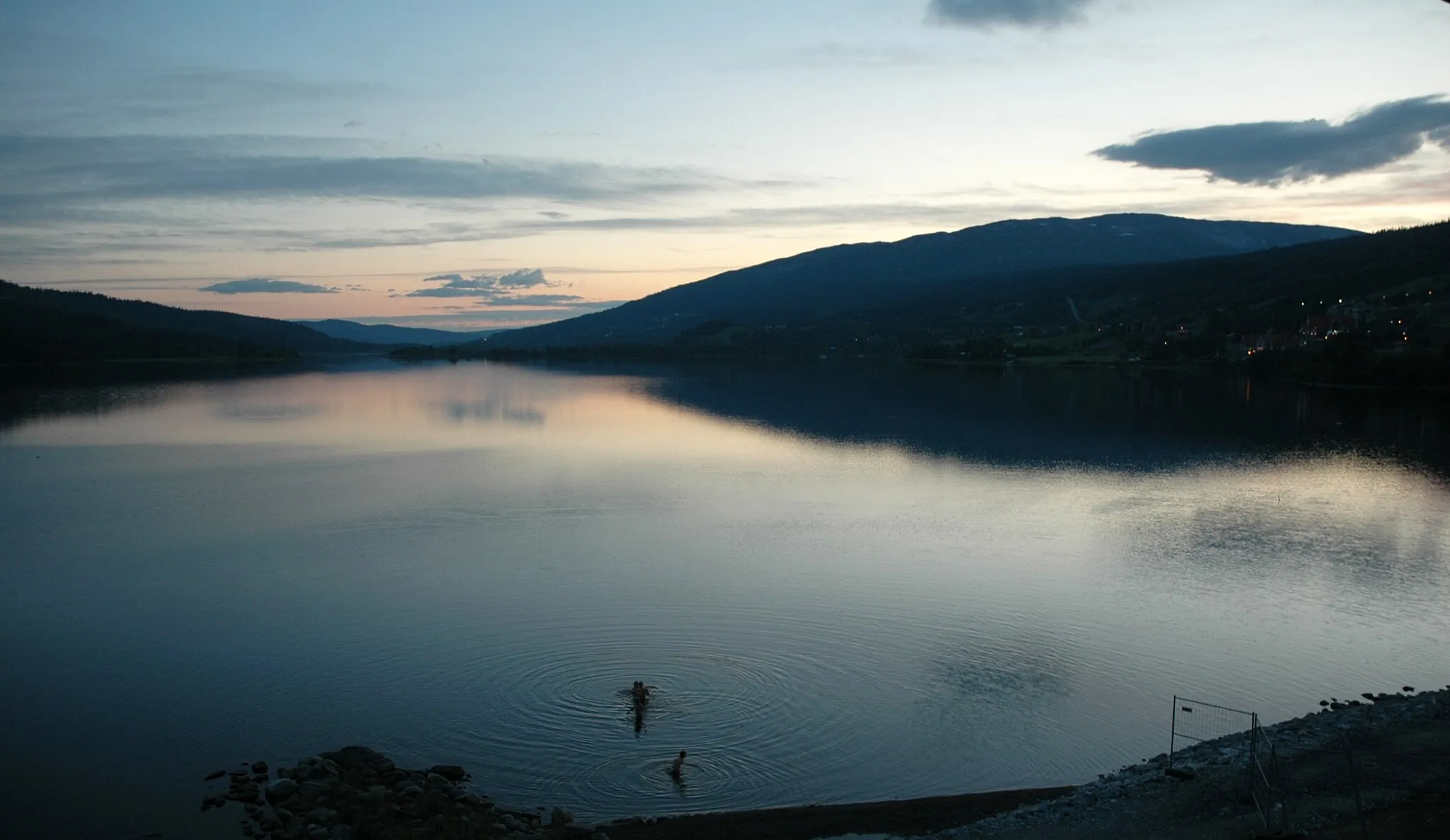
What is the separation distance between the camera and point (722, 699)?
1119cm

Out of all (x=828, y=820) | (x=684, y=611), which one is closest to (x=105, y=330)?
(x=684, y=611)

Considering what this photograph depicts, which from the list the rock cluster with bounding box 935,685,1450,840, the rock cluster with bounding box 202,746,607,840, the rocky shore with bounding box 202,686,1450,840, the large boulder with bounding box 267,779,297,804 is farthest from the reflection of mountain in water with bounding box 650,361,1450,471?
the large boulder with bounding box 267,779,297,804

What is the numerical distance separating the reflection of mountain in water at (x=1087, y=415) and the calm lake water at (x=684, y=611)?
102 centimetres

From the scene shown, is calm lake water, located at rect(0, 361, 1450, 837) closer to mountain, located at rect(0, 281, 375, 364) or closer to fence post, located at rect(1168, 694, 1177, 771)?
fence post, located at rect(1168, 694, 1177, 771)

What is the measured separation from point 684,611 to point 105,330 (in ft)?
372

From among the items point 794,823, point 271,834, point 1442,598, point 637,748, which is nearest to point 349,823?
point 271,834

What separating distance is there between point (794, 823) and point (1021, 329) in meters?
121

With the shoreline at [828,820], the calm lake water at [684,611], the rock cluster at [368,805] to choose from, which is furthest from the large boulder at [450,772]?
the shoreline at [828,820]

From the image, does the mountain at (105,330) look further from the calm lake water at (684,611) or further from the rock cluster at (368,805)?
the rock cluster at (368,805)

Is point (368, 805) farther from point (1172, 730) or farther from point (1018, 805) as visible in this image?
point (1172, 730)

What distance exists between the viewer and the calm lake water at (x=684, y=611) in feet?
32.8

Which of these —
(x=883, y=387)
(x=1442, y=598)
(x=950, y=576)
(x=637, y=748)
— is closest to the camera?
(x=637, y=748)

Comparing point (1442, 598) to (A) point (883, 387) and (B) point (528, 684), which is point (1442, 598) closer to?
(B) point (528, 684)

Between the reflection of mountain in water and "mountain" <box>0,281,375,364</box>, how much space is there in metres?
59.0
